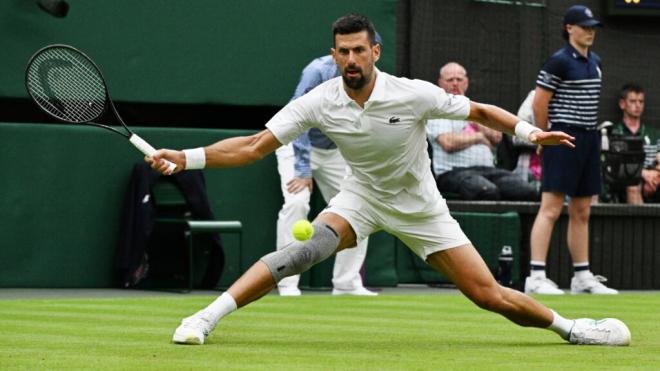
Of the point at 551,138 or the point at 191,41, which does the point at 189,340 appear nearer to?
the point at 551,138

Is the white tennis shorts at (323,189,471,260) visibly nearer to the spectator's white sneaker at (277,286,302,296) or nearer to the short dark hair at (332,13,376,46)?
the short dark hair at (332,13,376,46)

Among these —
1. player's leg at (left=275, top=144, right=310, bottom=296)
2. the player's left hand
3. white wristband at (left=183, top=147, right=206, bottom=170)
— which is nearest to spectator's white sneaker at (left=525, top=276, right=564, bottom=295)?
player's leg at (left=275, top=144, right=310, bottom=296)

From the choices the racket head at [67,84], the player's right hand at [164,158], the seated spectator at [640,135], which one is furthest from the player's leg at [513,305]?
the seated spectator at [640,135]

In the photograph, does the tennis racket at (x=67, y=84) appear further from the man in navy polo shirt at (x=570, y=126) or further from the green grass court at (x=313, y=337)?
the man in navy polo shirt at (x=570, y=126)

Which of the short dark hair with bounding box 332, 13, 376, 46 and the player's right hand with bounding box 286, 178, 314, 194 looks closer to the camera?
the short dark hair with bounding box 332, 13, 376, 46

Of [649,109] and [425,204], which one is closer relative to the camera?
[425,204]

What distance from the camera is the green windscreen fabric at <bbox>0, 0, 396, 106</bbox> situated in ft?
38.3

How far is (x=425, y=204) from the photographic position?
722 cm

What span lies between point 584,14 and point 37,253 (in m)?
4.80

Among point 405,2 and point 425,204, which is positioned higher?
point 405,2

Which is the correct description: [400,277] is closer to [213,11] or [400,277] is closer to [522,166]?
[522,166]

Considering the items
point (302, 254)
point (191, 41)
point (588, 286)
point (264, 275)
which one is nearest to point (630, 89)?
point (588, 286)

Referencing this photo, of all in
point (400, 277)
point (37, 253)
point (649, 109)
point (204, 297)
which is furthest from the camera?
point (649, 109)

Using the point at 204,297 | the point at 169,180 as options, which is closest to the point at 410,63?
the point at 169,180
